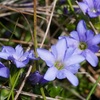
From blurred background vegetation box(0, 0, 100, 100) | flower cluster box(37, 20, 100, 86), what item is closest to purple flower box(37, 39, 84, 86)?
flower cluster box(37, 20, 100, 86)

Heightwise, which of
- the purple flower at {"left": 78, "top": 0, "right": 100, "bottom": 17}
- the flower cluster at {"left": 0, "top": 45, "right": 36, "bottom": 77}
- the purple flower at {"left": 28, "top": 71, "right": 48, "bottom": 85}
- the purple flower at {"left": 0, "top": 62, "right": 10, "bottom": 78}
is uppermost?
the purple flower at {"left": 78, "top": 0, "right": 100, "bottom": 17}

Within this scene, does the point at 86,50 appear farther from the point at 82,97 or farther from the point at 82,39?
the point at 82,97

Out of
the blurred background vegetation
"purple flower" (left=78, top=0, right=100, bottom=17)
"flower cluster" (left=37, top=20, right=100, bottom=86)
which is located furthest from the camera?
the blurred background vegetation

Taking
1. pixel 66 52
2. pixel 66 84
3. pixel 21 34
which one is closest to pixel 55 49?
pixel 66 52

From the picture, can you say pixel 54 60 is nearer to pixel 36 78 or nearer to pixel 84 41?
pixel 36 78

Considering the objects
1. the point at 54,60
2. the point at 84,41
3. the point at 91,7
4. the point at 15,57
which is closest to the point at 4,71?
the point at 15,57

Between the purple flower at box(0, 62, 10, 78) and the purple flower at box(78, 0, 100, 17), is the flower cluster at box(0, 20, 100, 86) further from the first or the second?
the purple flower at box(78, 0, 100, 17)

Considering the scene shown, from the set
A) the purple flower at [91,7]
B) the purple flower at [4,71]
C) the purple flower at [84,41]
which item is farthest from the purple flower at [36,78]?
the purple flower at [91,7]
